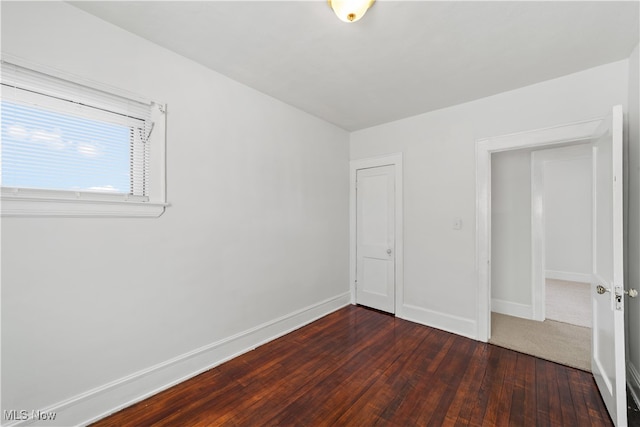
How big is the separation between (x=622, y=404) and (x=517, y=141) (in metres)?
2.19

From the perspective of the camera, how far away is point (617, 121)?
168 cm

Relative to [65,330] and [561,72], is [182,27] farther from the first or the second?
[561,72]

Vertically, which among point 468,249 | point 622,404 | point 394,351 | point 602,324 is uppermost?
point 468,249

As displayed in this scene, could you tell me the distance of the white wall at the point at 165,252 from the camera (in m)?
1.55

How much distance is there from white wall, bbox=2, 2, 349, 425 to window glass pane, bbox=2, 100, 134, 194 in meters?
0.25

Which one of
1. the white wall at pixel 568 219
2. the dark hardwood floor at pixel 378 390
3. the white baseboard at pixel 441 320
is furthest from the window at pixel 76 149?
the white wall at pixel 568 219

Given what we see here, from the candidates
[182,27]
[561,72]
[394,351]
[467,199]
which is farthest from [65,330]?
[561,72]

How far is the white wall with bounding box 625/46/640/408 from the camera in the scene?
198 centimetres

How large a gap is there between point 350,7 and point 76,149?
6.34 ft

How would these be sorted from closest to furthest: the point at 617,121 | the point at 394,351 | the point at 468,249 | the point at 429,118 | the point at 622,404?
the point at 622,404 < the point at 617,121 < the point at 394,351 < the point at 468,249 < the point at 429,118

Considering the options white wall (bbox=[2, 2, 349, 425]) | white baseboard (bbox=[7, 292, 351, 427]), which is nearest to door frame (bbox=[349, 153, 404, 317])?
white wall (bbox=[2, 2, 349, 425])

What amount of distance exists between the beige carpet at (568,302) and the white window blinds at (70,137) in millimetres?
4996

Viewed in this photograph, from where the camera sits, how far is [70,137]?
1685mm

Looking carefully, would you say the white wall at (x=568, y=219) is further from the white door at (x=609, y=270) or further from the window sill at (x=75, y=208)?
the window sill at (x=75, y=208)
